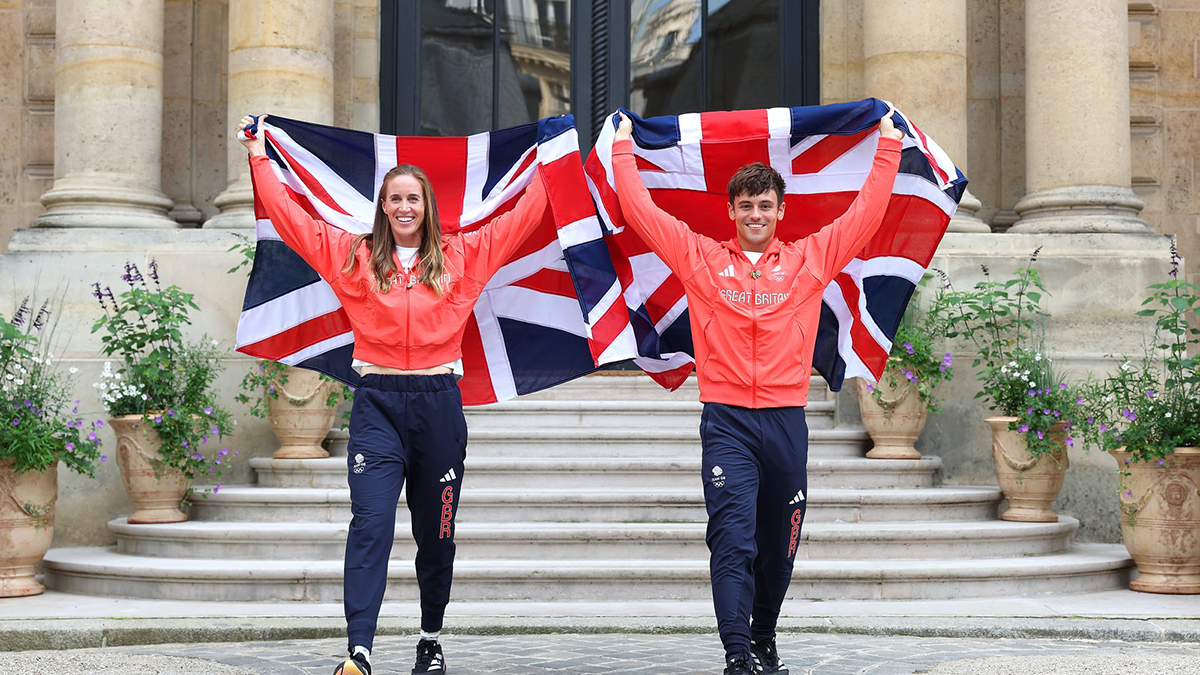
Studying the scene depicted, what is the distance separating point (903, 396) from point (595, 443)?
183 cm

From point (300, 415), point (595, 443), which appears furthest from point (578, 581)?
point (300, 415)

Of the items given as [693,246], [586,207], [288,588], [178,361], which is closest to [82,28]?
[178,361]

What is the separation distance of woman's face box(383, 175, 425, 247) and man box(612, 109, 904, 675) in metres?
0.78

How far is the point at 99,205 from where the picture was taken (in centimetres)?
905

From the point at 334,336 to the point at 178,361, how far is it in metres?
2.54

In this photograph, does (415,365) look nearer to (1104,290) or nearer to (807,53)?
(1104,290)

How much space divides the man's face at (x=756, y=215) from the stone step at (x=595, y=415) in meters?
3.69

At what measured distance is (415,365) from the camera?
16.1 ft

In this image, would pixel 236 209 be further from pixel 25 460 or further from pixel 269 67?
pixel 25 460

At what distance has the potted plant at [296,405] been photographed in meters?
8.12

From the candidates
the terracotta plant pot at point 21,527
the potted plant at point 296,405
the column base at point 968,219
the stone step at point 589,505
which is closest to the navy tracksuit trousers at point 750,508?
the stone step at point 589,505

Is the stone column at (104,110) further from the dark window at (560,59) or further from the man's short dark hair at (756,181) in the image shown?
the man's short dark hair at (756,181)

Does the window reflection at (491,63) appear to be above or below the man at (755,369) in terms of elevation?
above

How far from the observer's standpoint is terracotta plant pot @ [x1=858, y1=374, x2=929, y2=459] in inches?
322
